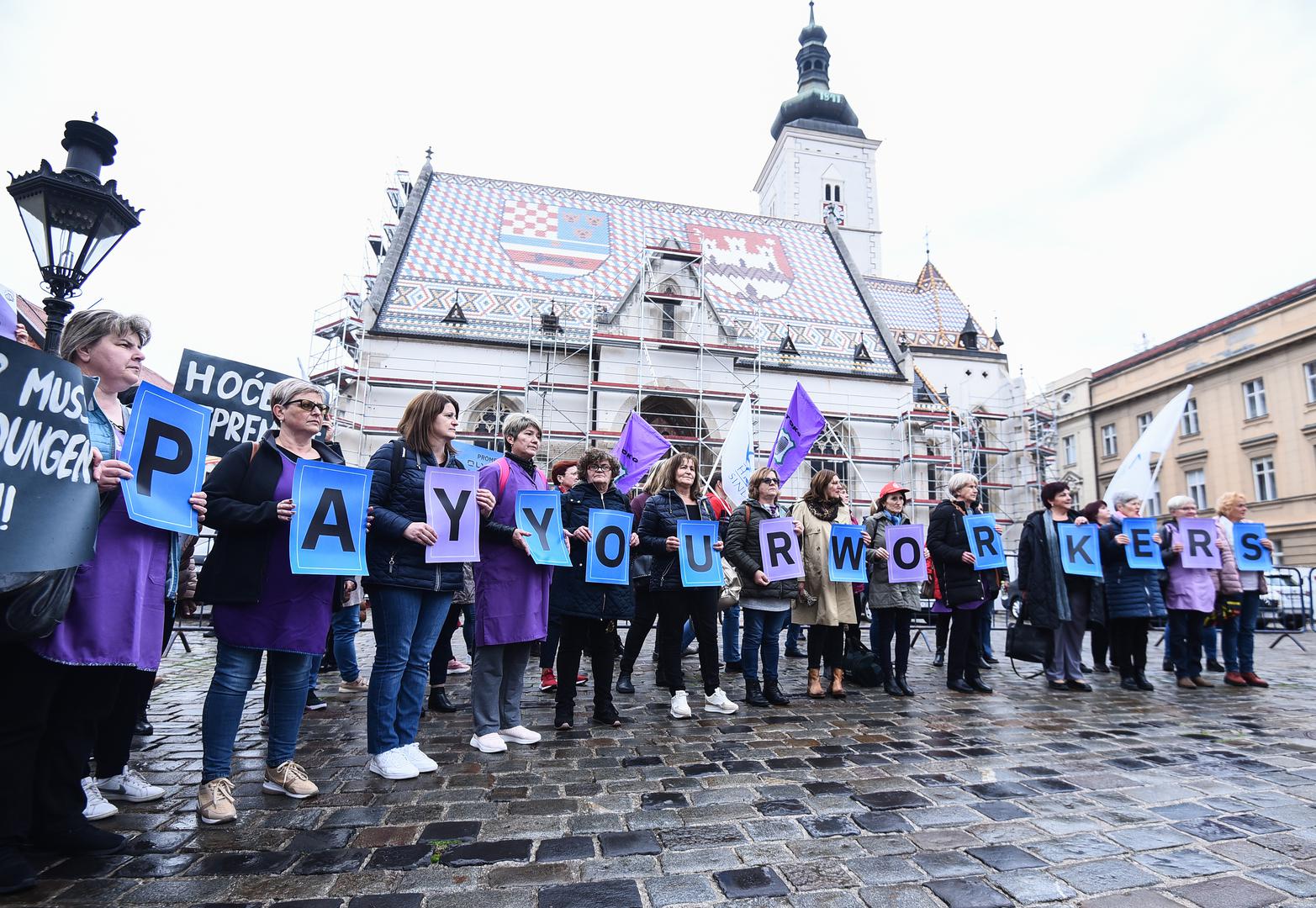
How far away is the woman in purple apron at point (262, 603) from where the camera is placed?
10.0ft

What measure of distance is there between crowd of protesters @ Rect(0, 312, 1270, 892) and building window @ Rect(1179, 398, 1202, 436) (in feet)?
97.7

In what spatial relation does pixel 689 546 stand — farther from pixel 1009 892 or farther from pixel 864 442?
pixel 864 442

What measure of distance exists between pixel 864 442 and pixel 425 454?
76.8ft

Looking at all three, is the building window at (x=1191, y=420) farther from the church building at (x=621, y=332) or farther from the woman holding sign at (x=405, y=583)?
the woman holding sign at (x=405, y=583)

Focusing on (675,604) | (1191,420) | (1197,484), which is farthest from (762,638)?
(1191,420)

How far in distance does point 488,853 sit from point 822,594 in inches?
154

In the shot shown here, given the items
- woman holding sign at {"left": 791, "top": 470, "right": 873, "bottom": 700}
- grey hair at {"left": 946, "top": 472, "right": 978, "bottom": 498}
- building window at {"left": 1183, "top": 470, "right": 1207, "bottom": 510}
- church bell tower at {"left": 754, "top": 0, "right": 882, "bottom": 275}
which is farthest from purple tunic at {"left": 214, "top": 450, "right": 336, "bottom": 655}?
church bell tower at {"left": 754, "top": 0, "right": 882, "bottom": 275}

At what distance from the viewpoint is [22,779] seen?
8.04ft

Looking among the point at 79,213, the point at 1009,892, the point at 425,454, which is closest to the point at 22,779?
the point at 425,454

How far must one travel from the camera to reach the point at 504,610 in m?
4.25

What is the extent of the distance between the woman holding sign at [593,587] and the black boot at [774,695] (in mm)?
1227

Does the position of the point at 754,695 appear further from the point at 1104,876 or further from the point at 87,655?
the point at 87,655

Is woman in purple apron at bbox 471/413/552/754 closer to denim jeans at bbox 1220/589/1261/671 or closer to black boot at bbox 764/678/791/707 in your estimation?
black boot at bbox 764/678/791/707

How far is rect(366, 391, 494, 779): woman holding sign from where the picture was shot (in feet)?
11.8
